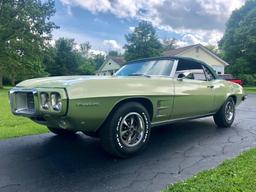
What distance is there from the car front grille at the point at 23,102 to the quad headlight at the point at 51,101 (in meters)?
0.25

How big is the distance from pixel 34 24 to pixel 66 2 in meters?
17.0

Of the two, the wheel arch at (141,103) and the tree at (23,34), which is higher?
the tree at (23,34)

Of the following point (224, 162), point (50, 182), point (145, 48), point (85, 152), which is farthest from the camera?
point (145, 48)

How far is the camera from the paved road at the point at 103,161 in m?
3.24

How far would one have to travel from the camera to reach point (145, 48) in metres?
38.5

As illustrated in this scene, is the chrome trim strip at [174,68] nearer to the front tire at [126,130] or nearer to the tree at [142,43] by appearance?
the front tire at [126,130]

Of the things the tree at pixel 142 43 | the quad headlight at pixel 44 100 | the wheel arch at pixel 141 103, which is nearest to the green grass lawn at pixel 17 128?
the quad headlight at pixel 44 100

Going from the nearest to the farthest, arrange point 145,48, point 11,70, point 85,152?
point 85,152, point 11,70, point 145,48

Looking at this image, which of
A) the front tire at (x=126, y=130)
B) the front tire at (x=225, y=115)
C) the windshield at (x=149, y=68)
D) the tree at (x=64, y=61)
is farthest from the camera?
the tree at (x=64, y=61)

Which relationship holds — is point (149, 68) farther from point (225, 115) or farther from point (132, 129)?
point (225, 115)

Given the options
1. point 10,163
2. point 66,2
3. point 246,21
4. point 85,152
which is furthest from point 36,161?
point 246,21

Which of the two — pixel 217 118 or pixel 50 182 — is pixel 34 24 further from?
pixel 50 182

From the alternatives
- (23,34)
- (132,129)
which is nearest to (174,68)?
(132,129)

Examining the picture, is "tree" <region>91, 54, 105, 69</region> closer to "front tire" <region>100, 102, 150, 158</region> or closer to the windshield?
the windshield
